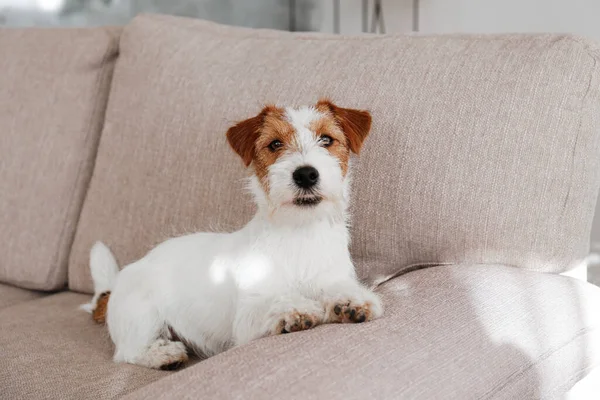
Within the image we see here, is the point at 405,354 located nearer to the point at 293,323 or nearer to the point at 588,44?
the point at 293,323

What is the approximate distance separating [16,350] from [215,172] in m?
0.59

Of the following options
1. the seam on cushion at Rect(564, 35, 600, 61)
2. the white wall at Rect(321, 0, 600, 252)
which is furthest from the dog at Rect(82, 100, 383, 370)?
the white wall at Rect(321, 0, 600, 252)

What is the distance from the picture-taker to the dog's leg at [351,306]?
1.23m

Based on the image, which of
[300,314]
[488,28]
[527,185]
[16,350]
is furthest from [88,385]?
[488,28]

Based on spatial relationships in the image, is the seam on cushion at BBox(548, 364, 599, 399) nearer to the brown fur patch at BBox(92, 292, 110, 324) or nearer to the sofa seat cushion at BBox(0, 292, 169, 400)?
the sofa seat cushion at BBox(0, 292, 169, 400)

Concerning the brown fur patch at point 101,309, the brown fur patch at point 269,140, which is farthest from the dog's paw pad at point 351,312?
the brown fur patch at point 101,309

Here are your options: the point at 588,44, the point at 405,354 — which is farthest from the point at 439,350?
the point at 588,44

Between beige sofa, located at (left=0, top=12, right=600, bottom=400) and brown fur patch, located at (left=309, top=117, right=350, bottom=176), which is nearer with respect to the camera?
beige sofa, located at (left=0, top=12, right=600, bottom=400)

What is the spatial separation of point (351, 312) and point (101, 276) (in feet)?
2.72

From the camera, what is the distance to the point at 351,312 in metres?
1.23

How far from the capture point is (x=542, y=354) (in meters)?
1.26

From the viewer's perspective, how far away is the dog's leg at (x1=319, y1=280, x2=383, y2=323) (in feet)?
4.02

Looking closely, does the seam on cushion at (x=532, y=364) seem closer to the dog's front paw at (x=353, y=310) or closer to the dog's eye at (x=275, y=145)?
the dog's front paw at (x=353, y=310)

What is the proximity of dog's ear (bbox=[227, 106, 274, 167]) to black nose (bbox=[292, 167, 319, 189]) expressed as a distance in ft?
0.42
